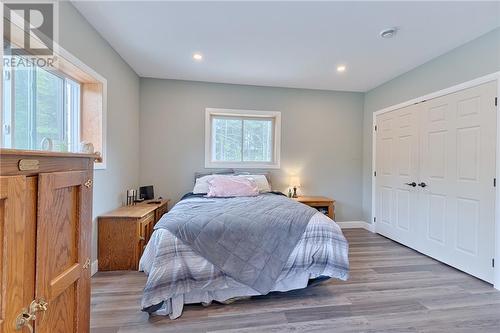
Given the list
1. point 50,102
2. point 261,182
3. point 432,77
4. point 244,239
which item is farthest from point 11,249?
point 432,77

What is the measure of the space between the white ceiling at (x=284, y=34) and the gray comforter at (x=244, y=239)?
1857mm

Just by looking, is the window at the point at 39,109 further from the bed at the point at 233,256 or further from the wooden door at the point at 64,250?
the bed at the point at 233,256

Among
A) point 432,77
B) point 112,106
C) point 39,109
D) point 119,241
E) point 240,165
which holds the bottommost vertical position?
point 119,241

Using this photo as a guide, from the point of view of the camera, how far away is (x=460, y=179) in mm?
2812

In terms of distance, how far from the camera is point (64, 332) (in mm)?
915

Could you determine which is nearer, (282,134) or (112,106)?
(112,106)

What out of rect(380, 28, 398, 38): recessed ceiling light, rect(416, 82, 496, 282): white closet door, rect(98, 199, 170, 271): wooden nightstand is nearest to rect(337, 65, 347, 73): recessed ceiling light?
rect(380, 28, 398, 38): recessed ceiling light

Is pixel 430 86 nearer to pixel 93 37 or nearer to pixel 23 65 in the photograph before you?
pixel 93 37

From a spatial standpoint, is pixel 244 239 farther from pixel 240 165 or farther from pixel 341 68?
pixel 341 68

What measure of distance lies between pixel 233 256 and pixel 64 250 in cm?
131

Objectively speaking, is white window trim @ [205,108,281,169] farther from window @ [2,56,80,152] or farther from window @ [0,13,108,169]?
window @ [2,56,80,152]

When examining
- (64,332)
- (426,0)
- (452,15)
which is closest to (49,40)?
(64,332)

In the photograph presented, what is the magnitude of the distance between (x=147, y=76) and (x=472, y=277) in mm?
4997

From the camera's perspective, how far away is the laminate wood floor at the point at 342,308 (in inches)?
70.4
